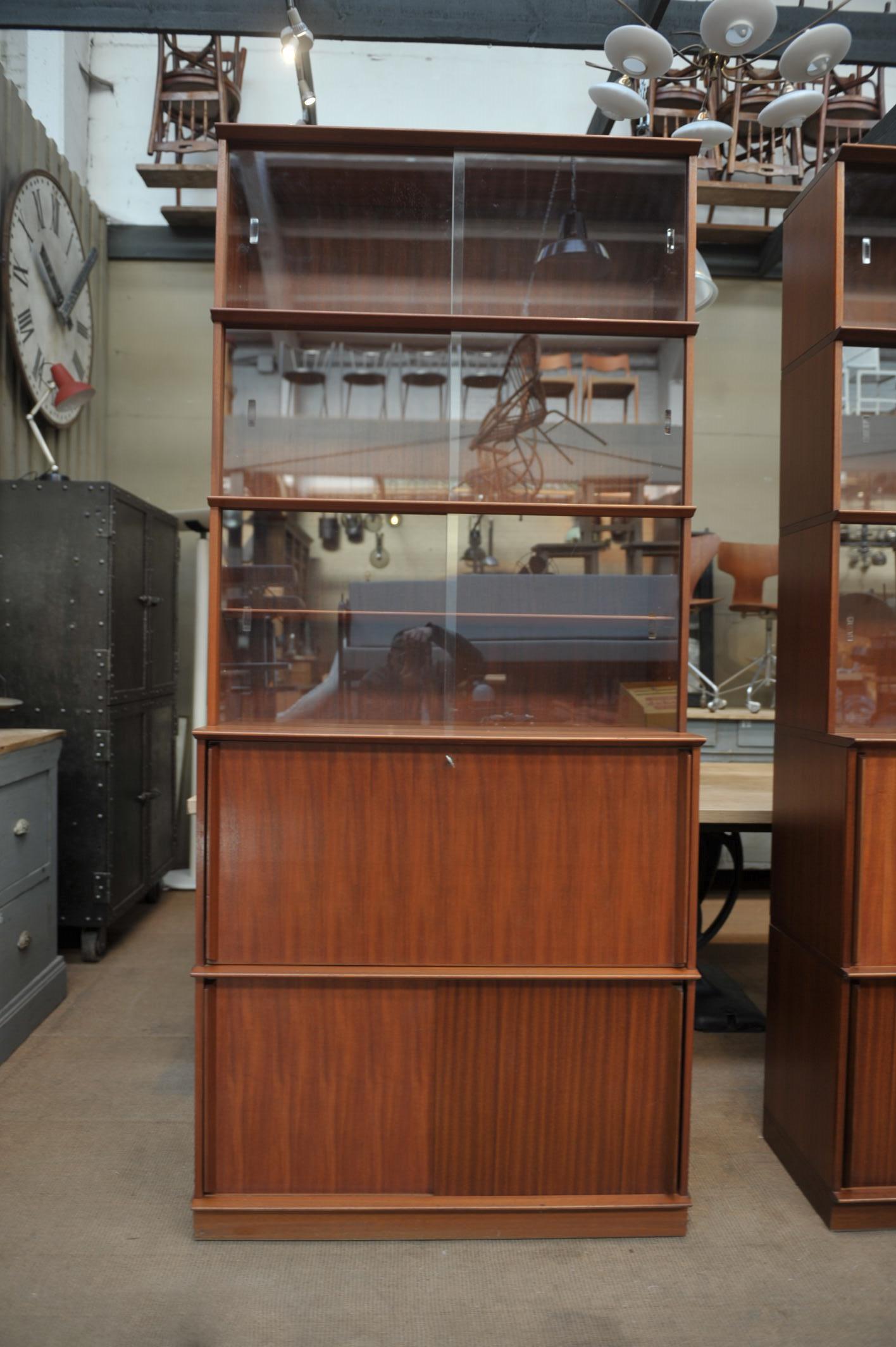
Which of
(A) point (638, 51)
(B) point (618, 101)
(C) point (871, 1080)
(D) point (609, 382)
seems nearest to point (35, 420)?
(B) point (618, 101)

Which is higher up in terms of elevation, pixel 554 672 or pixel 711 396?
pixel 711 396

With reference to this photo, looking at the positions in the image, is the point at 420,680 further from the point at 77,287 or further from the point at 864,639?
the point at 77,287

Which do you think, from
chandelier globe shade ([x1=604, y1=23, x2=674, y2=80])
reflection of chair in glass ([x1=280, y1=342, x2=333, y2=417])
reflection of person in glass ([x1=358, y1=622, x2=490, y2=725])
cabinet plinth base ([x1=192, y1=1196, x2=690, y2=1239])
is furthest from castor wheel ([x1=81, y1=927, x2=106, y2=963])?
chandelier globe shade ([x1=604, y1=23, x2=674, y2=80])

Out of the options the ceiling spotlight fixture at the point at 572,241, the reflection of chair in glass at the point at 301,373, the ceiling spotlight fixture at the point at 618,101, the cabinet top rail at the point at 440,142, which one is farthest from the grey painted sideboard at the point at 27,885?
the ceiling spotlight fixture at the point at 618,101

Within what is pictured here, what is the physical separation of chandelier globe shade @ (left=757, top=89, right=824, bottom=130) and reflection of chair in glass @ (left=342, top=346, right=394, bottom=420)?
215 cm

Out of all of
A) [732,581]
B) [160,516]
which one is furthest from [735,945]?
[160,516]

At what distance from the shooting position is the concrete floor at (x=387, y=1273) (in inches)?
63.6

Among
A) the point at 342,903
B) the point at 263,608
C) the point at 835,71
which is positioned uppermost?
the point at 835,71

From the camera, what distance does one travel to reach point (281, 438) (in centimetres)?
192

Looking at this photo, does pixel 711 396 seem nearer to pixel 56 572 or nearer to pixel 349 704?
pixel 56 572

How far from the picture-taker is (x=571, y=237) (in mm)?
1946

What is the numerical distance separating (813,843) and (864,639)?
19.1 inches

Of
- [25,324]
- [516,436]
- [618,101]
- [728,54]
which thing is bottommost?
[516,436]

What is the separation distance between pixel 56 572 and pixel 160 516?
75 centimetres
